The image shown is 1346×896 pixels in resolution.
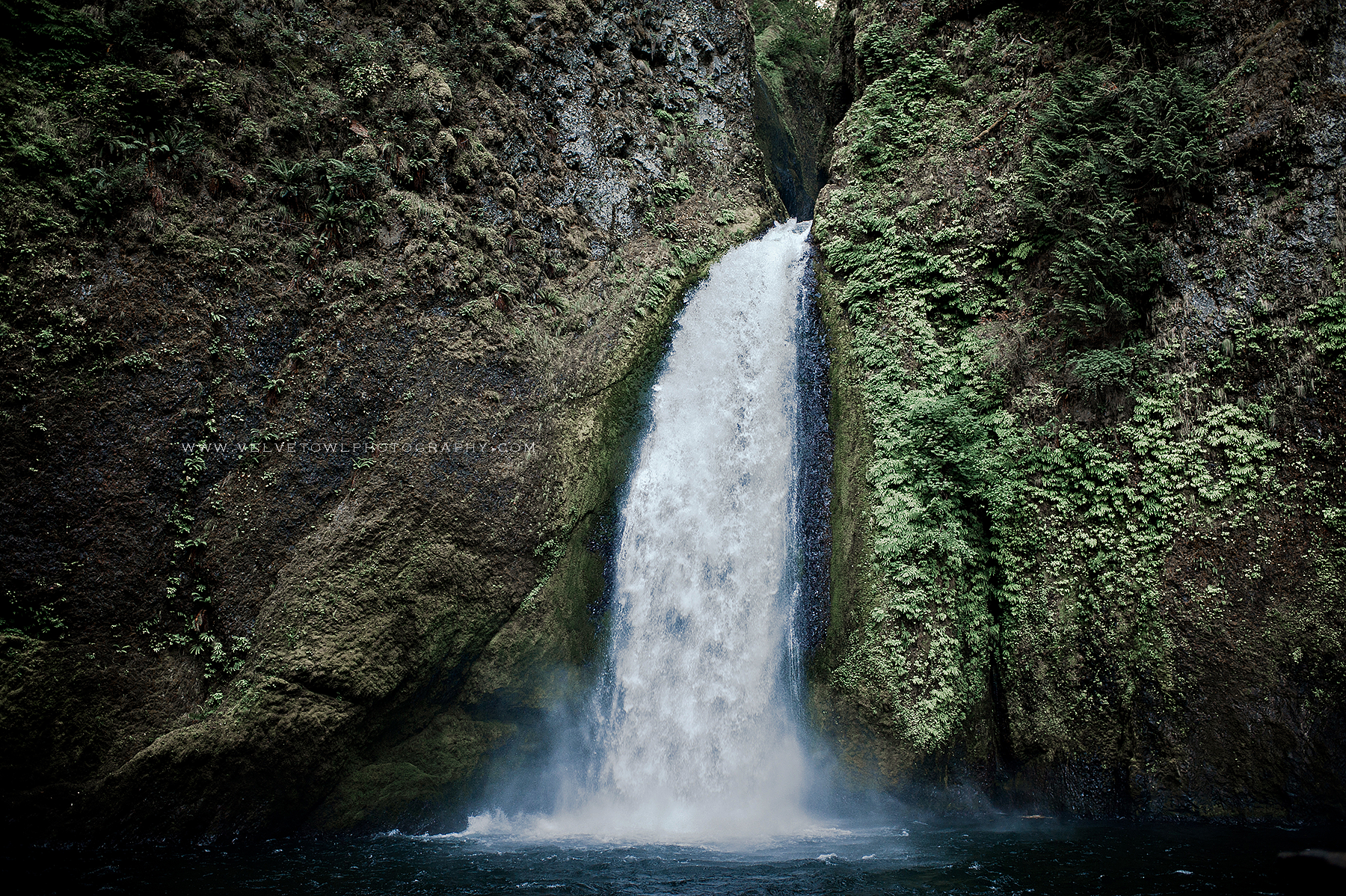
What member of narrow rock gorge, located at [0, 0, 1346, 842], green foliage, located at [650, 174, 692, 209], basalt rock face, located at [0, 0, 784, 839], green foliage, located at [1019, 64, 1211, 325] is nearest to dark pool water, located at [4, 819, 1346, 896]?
narrow rock gorge, located at [0, 0, 1346, 842]

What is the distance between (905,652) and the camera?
8469mm

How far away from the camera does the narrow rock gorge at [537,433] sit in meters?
7.20

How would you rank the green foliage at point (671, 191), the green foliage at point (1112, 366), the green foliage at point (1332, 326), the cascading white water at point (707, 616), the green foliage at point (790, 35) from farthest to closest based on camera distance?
the green foliage at point (790, 35) < the green foliage at point (671, 191) < the cascading white water at point (707, 616) < the green foliage at point (1112, 366) < the green foliage at point (1332, 326)

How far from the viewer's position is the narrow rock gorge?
7203 millimetres

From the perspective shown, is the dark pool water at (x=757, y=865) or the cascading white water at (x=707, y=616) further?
the cascading white water at (x=707, y=616)

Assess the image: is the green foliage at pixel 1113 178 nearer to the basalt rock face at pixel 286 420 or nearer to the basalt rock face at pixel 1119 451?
the basalt rock face at pixel 1119 451

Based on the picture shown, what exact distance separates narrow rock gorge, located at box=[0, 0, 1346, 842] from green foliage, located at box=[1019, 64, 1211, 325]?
6 centimetres

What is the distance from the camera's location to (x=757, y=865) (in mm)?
6691

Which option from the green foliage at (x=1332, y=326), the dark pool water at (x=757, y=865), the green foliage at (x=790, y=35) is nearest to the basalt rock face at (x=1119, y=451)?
the green foliage at (x=1332, y=326)

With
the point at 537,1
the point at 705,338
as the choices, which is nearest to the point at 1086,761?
the point at 705,338

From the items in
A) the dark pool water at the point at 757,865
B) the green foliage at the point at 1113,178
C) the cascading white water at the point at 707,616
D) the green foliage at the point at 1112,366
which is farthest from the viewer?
the cascading white water at the point at 707,616

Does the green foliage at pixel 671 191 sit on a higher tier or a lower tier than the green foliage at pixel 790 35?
lower

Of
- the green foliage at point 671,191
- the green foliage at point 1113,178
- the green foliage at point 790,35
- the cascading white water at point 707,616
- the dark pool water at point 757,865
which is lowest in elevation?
the dark pool water at point 757,865

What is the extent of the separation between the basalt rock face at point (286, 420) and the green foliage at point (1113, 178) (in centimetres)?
653
